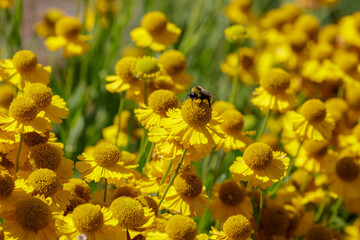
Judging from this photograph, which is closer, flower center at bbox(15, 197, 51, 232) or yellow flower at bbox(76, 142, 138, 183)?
flower center at bbox(15, 197, 51, 232)

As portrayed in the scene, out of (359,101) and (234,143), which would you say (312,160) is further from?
(359,101)

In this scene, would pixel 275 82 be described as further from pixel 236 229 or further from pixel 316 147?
pixel 236 229

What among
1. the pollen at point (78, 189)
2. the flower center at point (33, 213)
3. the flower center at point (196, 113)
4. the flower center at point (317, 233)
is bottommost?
the flower center at point (317, 233)

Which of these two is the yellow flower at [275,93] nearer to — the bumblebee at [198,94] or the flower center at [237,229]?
the bumblebee at [198,94]

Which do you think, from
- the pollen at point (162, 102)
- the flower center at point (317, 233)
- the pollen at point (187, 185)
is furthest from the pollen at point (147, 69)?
the flower center at point (317, 233)

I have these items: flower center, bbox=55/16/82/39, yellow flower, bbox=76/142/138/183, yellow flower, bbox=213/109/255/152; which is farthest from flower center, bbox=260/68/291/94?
flower center, bbox=55/16/82/39

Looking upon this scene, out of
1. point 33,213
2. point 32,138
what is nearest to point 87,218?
point 33,213

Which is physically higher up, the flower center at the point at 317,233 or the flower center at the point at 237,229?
the flower center at the point at 237,229

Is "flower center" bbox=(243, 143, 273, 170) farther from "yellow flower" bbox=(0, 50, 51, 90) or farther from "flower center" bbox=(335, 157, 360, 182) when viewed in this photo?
"yellow flower" bbox=(0, 50, 51, 90)

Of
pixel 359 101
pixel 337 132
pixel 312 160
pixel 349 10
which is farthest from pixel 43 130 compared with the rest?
pixel 349 10
